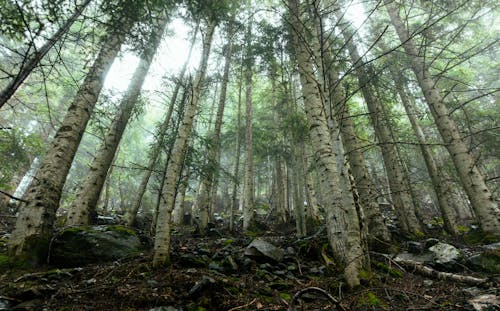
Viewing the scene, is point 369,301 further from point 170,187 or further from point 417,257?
point 170,187

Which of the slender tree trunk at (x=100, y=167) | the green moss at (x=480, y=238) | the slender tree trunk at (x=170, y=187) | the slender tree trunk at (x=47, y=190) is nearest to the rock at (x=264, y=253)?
the slender tree trunk at (x=170, y=187)

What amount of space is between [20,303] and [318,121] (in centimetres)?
466

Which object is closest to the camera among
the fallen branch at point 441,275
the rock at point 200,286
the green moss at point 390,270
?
the rock at point 200,286

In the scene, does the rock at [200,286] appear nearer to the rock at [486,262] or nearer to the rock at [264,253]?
the rock at [264,253]

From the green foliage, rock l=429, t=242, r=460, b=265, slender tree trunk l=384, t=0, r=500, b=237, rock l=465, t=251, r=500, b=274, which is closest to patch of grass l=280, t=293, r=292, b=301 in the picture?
rock l=429, t=242, r=460, b=265

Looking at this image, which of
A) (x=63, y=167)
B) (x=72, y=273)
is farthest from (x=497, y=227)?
(x=63, y=167)

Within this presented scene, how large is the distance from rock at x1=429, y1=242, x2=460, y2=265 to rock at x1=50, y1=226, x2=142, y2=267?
604 centimetres

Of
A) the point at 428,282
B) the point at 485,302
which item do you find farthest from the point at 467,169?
the point at 485,302

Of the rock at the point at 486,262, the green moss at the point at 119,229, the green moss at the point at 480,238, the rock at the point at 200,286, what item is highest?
the green moss at the point at 480,238

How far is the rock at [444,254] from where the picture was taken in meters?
4.32

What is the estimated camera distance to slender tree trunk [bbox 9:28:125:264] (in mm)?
4035

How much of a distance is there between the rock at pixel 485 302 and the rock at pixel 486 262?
1.71 metres

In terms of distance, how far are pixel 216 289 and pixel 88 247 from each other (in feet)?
10.1

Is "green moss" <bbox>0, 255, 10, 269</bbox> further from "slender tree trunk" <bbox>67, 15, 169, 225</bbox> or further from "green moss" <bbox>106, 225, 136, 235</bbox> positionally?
"slender tree trunk" <bbox>67, 15, 169, 225</bbox>
